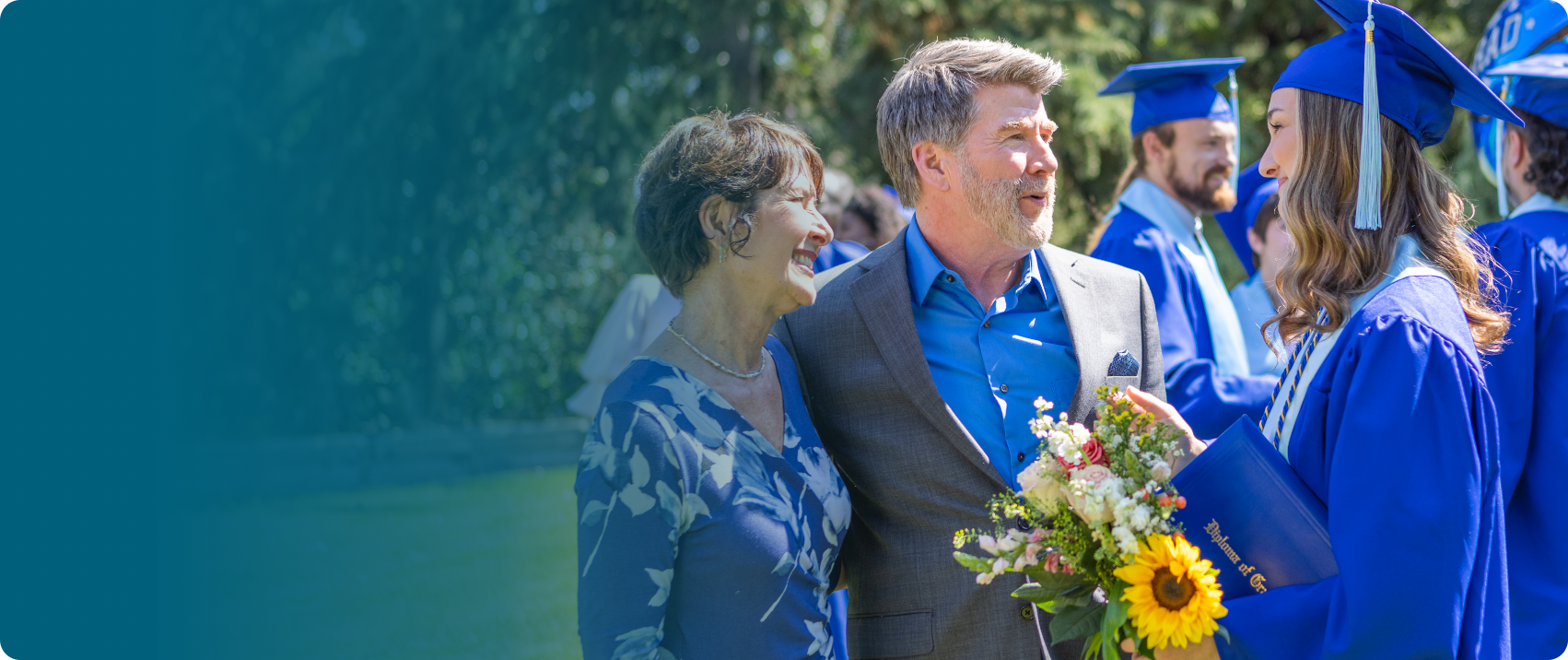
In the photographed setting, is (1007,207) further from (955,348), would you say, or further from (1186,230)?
(1186,230)

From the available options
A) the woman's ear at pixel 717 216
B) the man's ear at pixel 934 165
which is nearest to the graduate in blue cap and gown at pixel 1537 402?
the man's ear at pixel 934 165

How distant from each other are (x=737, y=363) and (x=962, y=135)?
2.86ft

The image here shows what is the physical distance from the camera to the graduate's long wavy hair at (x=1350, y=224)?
198 centimetres

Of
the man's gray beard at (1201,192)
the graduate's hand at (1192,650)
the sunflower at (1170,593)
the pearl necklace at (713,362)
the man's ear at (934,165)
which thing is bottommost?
the graduate's hand at (1192,650)

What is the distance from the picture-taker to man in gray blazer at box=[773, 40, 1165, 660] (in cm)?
254

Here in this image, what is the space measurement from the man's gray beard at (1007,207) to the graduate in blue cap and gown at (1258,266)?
223 cm

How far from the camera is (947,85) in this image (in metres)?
2.79

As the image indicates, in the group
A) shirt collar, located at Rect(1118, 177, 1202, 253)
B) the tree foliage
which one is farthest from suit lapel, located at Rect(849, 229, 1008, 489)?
the tree foliage

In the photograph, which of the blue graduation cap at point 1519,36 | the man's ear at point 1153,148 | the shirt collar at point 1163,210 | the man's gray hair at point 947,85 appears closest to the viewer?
the man's gray hair at point 947,85

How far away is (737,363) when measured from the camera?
2371 mm

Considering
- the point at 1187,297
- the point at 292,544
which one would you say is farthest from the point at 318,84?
the point at 1187,297

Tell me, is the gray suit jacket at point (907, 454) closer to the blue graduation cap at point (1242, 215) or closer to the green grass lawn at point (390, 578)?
the blue graduation cap at point (1242, 215)

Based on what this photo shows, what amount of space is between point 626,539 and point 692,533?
0.15 meters

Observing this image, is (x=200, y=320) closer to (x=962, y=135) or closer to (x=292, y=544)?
(x=292, y=544)
